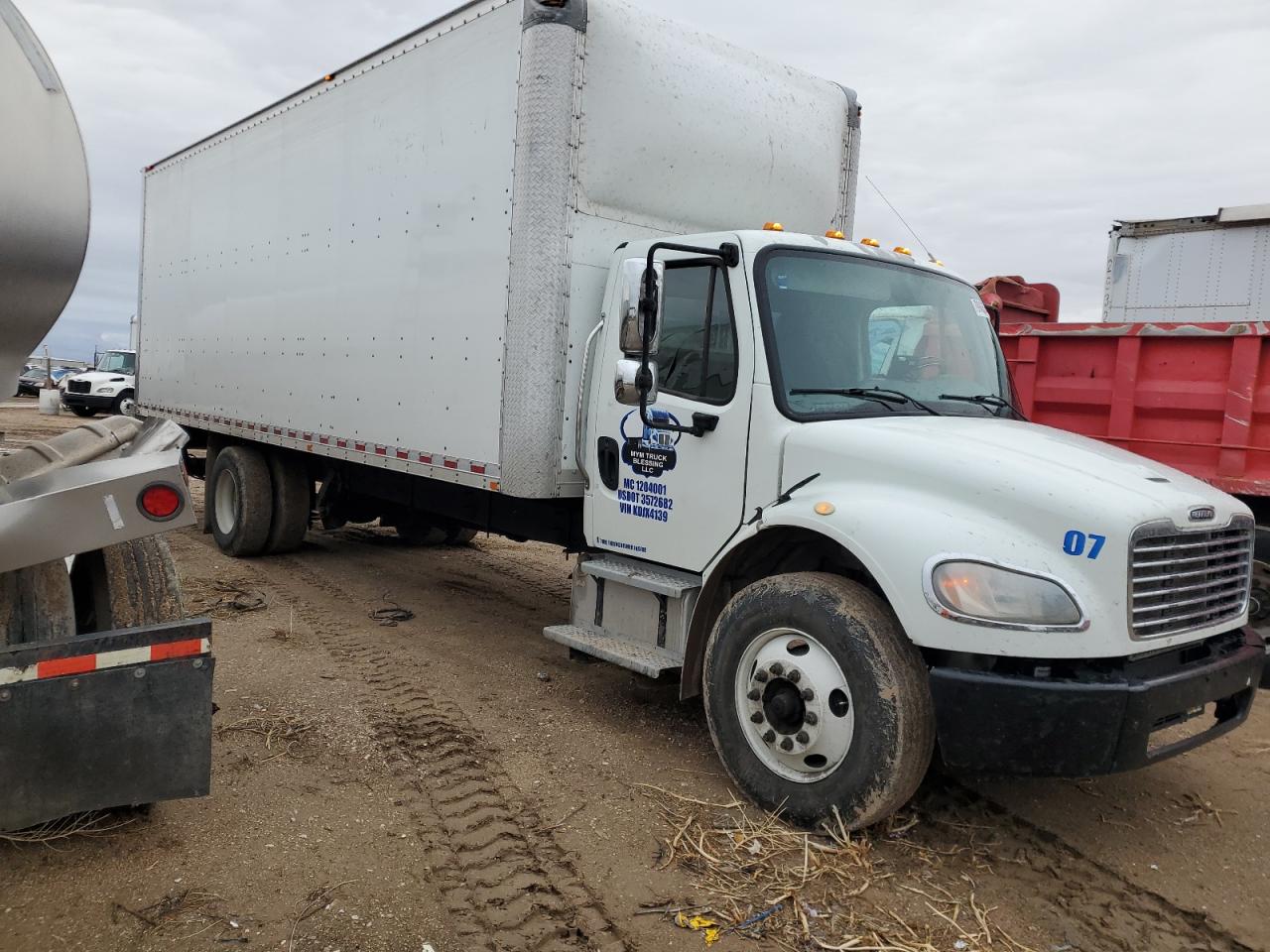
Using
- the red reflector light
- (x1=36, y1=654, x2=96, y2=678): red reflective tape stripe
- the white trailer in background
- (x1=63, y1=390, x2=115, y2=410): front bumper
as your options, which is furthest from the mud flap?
(x1=63, y1=390, x2=115, y2=410): front bumper

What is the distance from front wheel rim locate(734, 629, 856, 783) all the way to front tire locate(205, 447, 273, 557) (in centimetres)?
599

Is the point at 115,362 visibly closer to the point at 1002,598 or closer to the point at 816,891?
the point at 816,891

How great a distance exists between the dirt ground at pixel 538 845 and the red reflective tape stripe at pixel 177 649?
0.74 meters

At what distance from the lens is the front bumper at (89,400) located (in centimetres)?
2606

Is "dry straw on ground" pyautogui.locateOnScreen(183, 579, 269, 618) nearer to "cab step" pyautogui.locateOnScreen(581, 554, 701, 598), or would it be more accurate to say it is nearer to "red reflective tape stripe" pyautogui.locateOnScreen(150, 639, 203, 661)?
"cab step" pyautogui.locateOnScreen(581, 554, 701, 598)

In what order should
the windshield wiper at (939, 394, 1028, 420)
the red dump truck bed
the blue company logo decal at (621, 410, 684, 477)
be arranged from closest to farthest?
1. the windshield wiper at (939, 394, 1028, 420)
2. the blue company logo decal at (621, 410, 684, 477)
3. the red dump truck bed

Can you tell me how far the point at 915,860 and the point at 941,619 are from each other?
0.98m

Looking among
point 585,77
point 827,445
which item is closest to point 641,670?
point 827,445

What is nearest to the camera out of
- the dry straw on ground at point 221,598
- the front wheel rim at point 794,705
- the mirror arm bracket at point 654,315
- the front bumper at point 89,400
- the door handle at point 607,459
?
the front wheel rim at point 794,705

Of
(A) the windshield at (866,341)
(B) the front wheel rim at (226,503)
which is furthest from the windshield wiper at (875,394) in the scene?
(B) the front wheel rim at (226,503)

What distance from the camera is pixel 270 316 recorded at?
7.82 meters

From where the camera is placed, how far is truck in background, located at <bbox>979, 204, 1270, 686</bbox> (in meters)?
6.12

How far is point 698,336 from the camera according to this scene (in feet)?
14.7

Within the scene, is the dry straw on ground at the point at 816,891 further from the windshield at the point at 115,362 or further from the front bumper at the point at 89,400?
the windshield at the point at 115,362
